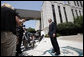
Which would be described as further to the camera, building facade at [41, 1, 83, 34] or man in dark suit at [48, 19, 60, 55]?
building facade at [41, 1, 83, 34]

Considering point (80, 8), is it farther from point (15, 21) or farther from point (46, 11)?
point (15, 21)

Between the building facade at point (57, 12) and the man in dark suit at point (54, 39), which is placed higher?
the building facade at point (57, 12)

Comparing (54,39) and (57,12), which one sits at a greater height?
(57,12)

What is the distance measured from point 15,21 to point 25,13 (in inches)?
920

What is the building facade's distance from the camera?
23.4 m

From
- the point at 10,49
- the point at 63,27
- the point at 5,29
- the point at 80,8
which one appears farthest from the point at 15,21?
the point at 80,8

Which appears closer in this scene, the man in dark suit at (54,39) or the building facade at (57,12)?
the man in dark suit at (54,39)

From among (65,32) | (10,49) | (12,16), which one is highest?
(12,16)

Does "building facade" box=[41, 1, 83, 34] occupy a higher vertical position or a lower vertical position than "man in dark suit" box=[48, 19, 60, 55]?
higher

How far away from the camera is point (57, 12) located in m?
25.8

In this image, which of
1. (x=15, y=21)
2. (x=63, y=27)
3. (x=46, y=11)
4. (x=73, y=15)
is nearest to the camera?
(x=15, y=21)

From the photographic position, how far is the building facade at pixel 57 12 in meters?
23.4

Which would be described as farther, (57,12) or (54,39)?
(57,12)

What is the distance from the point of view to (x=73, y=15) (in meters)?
29.5
